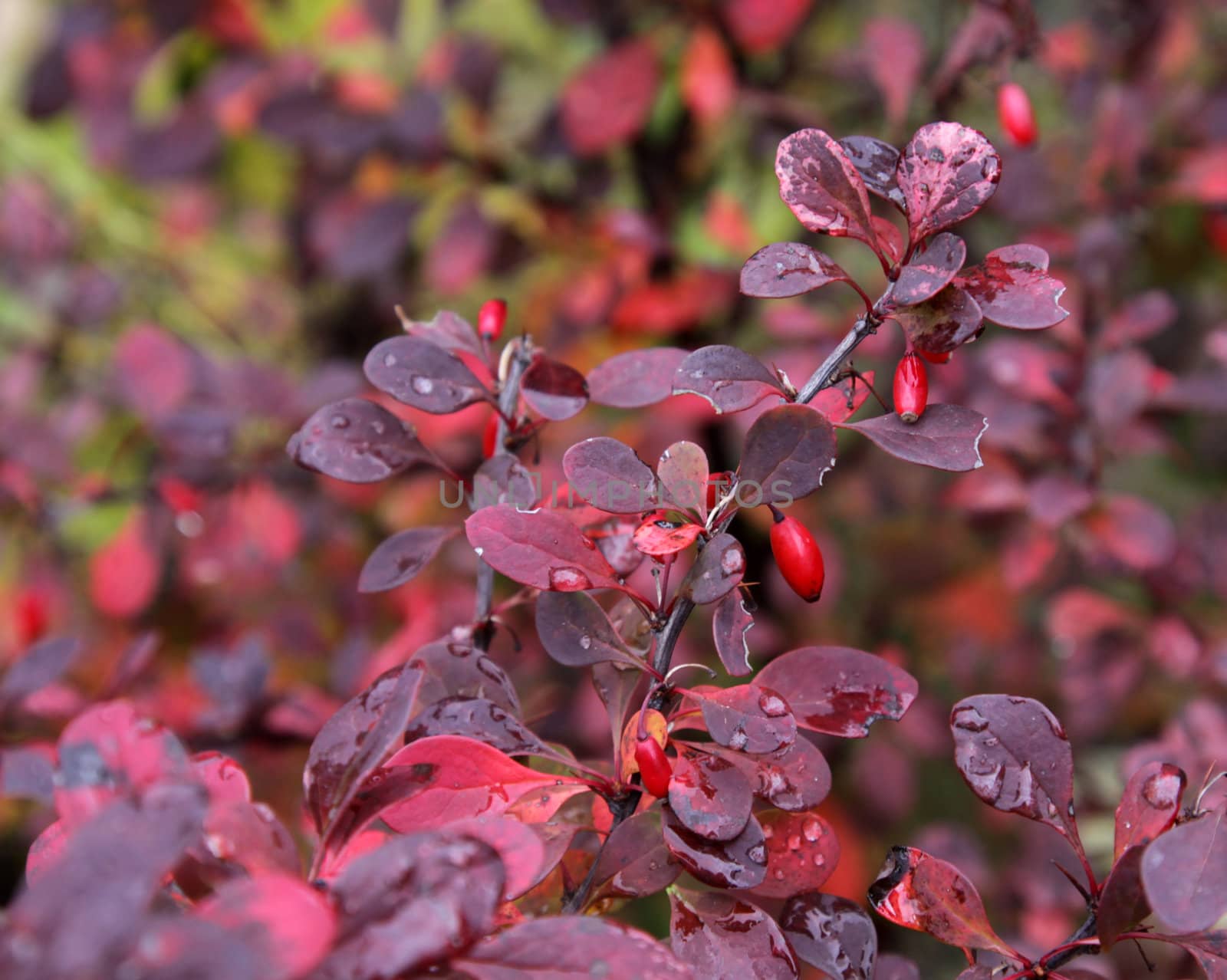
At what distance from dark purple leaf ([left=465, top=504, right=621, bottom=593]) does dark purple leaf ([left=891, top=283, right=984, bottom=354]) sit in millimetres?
199

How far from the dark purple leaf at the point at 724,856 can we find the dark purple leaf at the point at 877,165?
0.32 m

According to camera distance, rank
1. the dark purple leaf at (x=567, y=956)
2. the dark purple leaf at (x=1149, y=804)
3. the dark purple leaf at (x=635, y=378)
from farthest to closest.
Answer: the dark purple leaf at (x=635, y=378)
the dark purple leaf at (x=1149, y=804)
the dark purple leaf at (x=567, y=956)

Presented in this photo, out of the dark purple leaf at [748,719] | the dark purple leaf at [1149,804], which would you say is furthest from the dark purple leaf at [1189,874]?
the dark purple leaf at [748,719]

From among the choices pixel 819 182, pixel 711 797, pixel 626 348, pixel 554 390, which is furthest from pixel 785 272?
pixel 626 348

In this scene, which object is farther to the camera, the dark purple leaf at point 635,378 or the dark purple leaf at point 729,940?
the dark purple leaf at point 635,378

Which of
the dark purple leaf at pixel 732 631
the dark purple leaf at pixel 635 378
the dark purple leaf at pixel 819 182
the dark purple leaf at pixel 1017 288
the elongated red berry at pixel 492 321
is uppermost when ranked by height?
the dark purple leaf at pixel 819 182

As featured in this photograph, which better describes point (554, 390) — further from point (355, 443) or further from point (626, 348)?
point (626, 348)

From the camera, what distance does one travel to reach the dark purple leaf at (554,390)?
56 cm

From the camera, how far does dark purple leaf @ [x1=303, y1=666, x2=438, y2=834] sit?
44cm

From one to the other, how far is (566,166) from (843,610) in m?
0.78

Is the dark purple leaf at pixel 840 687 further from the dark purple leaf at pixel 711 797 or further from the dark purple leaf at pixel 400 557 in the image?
the dark purple leaf at pixel 400 557

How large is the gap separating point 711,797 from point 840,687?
3.8 inches

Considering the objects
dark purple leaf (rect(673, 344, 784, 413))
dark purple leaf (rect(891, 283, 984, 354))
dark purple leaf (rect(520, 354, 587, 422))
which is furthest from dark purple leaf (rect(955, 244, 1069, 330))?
dark purple leaf (rect(520, 354, 587, 422))

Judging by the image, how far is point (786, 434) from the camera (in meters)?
0.47
